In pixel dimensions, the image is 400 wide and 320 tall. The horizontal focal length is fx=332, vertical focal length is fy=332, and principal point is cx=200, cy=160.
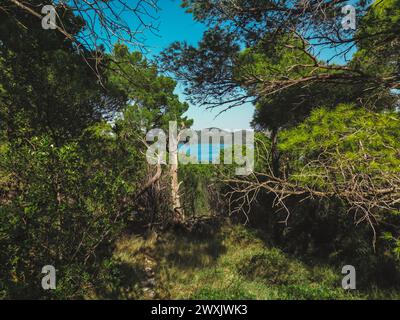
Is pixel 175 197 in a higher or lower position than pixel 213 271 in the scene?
higher

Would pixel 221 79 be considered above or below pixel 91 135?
above

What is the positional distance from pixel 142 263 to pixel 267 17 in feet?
18.8

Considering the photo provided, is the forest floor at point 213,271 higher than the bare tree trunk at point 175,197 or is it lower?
lower

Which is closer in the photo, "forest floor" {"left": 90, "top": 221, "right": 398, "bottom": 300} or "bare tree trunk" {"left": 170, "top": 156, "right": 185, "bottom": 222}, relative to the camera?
"forest floor" {"left": 90, "top": 221, "right": 398, "bottom": 300}

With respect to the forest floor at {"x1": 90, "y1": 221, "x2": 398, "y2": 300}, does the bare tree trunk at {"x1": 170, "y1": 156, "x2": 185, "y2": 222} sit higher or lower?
higher

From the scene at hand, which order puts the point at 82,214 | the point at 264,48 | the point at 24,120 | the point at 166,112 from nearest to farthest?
the point at 82,214 → the point at 24,120 → the point at 264,48 → the point at 166,112

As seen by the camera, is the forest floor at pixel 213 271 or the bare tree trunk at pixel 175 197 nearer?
the forest floor at pixel 213 271

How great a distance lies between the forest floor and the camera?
6.18 meters

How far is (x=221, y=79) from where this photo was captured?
6.83m

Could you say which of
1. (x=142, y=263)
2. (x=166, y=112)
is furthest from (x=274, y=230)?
(x=166, y=112)

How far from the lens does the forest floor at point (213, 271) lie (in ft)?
20.3

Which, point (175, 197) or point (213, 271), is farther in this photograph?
point (175, 197)

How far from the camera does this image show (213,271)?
7.64m
